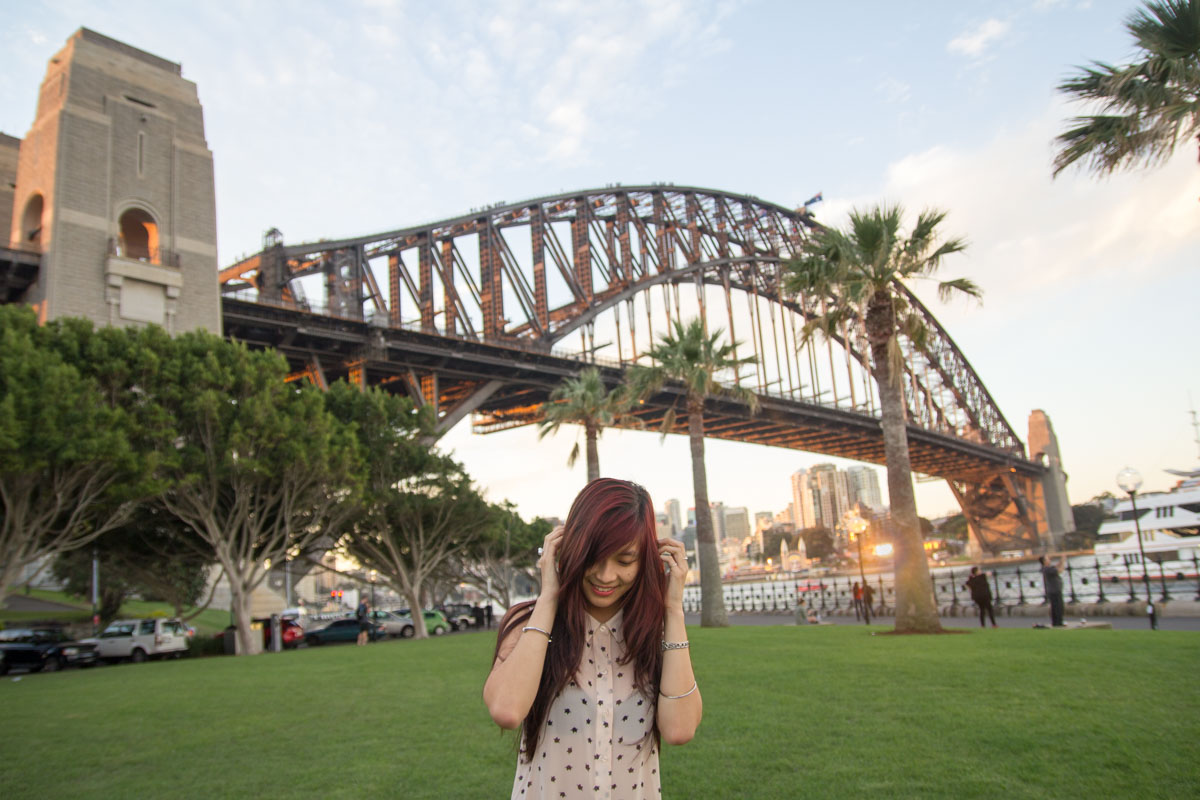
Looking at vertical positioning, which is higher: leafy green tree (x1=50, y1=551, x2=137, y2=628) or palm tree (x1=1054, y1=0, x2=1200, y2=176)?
palm tree (x1=1054, y1=0, x2=1200, y2=176)

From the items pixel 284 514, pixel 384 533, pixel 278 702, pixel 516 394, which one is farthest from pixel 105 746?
pixel 516 394

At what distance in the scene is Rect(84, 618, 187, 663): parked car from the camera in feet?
87.7

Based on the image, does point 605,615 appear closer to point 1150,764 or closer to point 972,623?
point 1150,764

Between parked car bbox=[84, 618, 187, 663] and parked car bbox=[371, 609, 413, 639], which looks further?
parked car bbox=[371, 609, 413, 639]

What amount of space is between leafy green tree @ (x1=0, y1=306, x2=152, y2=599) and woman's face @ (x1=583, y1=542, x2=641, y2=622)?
20.6 metres

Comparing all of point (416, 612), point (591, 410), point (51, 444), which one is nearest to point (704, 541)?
point (591, 410)

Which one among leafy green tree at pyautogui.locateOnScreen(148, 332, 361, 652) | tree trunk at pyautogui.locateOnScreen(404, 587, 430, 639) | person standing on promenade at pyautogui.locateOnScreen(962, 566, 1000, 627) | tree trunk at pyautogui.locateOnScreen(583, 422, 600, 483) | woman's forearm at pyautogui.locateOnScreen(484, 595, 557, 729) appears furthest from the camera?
tree trunk at pyautogui.locateOnScreen(404, 587, 430, 639)

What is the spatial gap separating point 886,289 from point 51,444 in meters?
19.9

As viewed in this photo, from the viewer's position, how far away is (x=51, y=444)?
19719 mm

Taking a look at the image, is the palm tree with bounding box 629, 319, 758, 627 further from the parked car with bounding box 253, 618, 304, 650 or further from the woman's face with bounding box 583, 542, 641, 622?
the woman's face with bounding box 583, 542, 641, 622

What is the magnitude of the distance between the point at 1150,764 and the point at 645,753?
15.3 ft

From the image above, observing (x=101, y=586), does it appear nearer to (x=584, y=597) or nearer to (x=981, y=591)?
(x=981, y=591)

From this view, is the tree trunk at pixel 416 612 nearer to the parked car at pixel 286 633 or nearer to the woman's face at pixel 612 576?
the parked car at pixel 286 633

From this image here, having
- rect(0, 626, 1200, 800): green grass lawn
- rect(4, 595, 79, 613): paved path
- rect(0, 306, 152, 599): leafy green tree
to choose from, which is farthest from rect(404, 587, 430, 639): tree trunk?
rect(4, 595, 79, 613): paved path
